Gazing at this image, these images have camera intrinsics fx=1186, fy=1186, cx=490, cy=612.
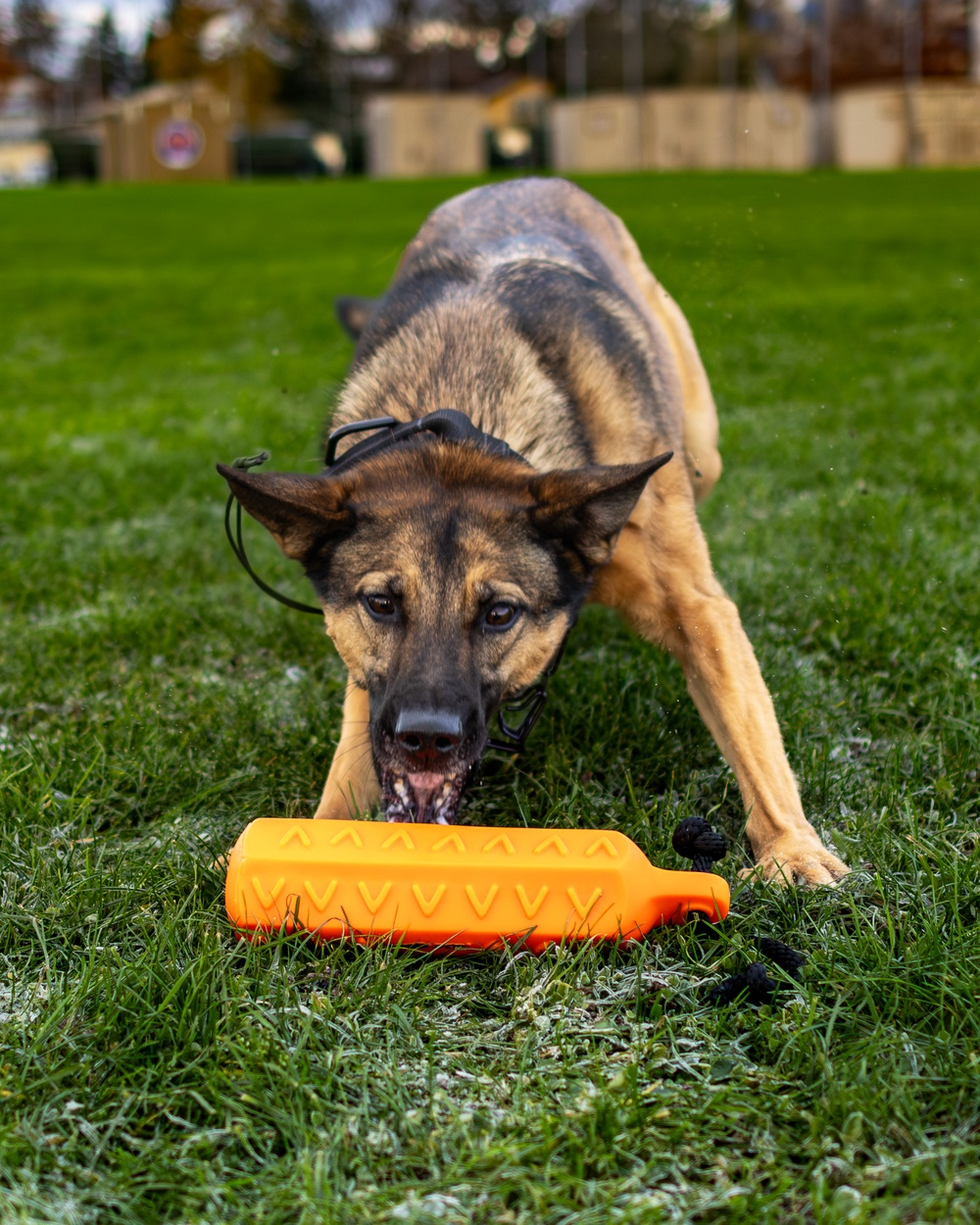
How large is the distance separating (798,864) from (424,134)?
4467 cm

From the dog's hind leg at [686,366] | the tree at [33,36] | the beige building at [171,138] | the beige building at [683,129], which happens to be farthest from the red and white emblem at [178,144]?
the dog's hind leg at [686,366]

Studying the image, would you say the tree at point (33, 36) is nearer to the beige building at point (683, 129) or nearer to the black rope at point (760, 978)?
the beige building at point (683, 129)

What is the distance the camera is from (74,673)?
404 centimetres

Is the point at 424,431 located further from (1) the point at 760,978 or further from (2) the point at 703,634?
A: (1) the point at 760,978

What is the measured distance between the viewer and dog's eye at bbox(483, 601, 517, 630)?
2.74 metres

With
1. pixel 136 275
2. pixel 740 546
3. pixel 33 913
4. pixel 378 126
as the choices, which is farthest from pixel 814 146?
pixel 33 913

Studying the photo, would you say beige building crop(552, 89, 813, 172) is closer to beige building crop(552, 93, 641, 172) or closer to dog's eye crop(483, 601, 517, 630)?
beige building crop(552, 93, 641, 172)

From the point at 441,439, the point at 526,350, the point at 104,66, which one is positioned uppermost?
the point at 104,66

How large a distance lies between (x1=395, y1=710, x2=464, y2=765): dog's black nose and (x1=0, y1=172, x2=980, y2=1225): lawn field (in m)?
0.41

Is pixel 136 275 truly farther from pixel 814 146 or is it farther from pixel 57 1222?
pixel 814 146

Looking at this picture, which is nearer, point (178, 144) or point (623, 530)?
point (623, 530)

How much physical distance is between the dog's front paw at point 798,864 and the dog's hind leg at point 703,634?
0.04 metres

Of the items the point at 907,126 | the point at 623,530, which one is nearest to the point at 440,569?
the point at 623,530

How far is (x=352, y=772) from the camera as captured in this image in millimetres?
3160
